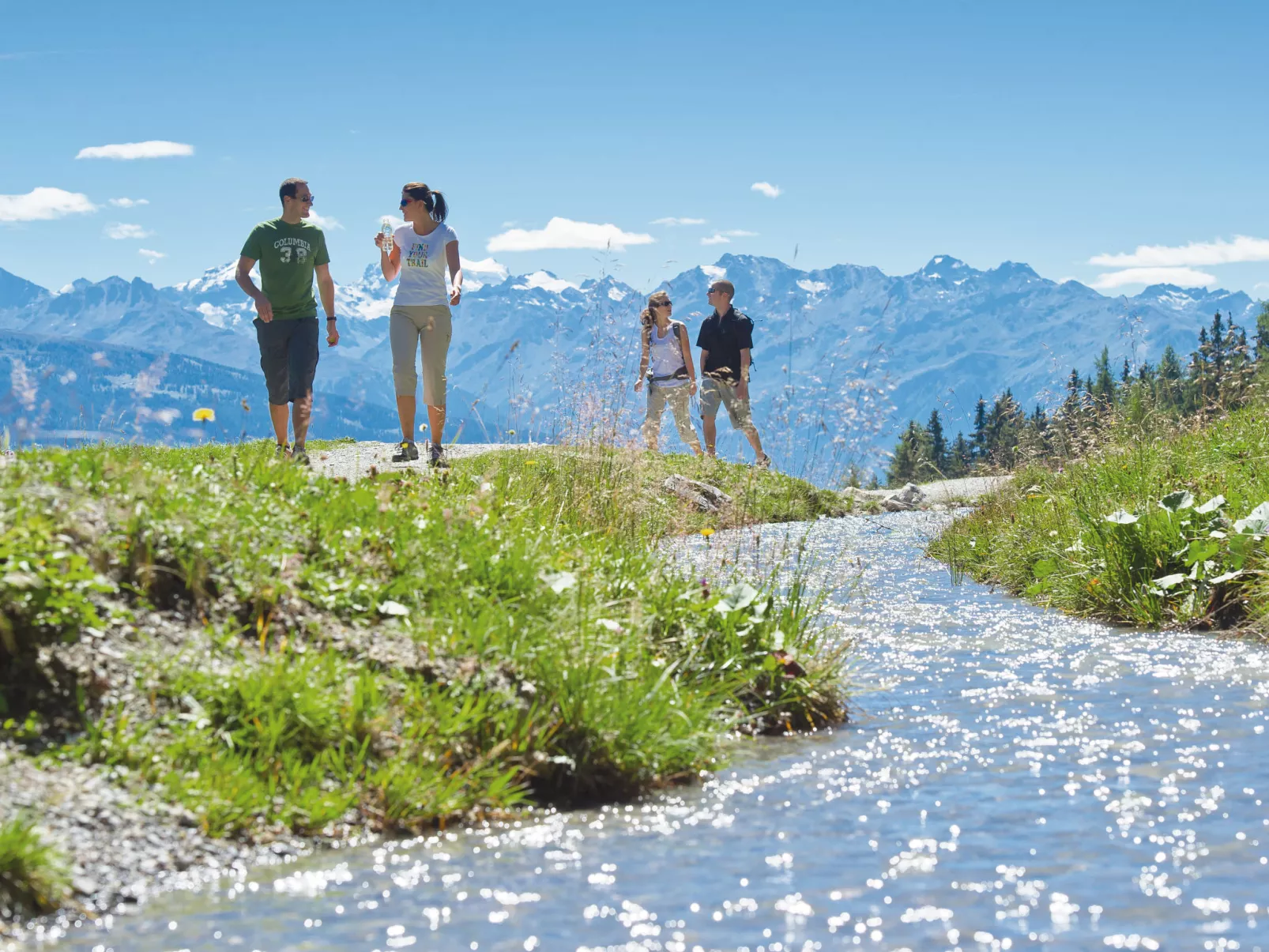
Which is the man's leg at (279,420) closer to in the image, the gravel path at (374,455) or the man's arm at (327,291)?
the gravel path at (374,455)

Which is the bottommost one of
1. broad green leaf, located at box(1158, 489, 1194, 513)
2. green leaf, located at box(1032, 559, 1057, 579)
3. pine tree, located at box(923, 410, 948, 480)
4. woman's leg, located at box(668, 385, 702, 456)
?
pine tree, located at box(923, 410, 948, 480)

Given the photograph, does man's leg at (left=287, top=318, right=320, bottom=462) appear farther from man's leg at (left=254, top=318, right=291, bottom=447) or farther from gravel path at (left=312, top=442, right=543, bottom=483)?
gravel path at (left=312, top=442, right=543, bottom=483)

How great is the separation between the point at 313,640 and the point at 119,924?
6.29ft

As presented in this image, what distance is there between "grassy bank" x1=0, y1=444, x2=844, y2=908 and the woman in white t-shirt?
6.05m

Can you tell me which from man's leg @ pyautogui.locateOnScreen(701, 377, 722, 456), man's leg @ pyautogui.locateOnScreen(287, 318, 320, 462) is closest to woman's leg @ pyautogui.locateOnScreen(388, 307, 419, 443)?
man's leg @ pyautogui.locateOnScreen(287, 318, 320, 462)

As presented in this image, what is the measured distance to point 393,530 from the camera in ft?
21.3

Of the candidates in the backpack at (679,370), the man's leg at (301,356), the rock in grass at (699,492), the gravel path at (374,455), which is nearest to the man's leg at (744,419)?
the rock in grass at (699,492)

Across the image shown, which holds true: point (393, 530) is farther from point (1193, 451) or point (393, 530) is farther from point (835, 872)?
point (1193, 451)

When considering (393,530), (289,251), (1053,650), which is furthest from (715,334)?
(393,530)

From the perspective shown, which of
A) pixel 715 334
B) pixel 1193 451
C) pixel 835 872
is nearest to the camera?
pixel 835 872

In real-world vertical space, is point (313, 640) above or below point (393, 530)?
below

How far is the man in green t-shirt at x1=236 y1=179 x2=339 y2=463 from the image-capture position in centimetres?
1257

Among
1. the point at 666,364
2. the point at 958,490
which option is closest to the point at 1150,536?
the point at 666,364

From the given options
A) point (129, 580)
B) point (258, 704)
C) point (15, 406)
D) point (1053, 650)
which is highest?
point (15, 406)
